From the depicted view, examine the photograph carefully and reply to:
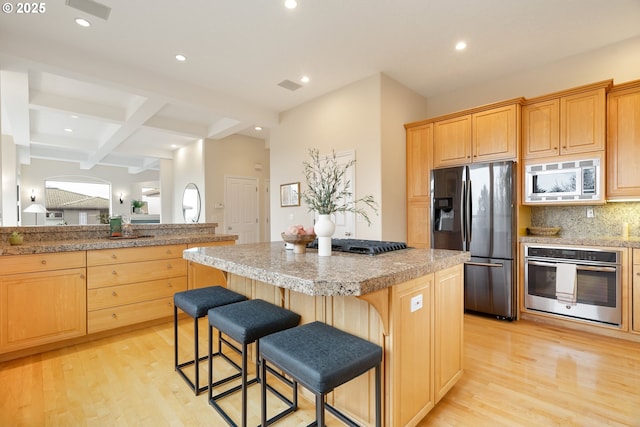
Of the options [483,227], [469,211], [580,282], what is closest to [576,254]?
[580,282]

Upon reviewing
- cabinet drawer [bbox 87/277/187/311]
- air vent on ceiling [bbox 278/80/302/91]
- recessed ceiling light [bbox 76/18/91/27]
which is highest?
air vent on ceiling [bbox 278/80/302/91]

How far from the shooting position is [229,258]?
1.74 metres

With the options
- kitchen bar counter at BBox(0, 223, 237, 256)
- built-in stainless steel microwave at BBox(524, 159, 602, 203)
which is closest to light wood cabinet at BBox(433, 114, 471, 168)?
built-in stainless steel microwave at BBox(524, 159, 602, 203)

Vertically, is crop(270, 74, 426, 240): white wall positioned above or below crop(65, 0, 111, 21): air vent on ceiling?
below

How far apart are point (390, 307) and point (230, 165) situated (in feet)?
19.2

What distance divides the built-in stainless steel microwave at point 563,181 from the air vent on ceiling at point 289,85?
10.0ft

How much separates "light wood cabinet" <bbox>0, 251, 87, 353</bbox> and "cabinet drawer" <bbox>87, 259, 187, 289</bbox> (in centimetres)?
9

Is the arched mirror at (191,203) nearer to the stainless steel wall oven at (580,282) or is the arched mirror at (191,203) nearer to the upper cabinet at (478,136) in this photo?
the upper cabinet at (478,136)

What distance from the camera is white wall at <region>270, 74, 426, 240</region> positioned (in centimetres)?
375

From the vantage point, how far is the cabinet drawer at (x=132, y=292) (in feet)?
8.89

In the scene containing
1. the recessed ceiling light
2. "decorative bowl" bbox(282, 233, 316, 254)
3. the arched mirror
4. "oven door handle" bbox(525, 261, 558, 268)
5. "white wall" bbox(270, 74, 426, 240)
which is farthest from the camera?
the arched mirror

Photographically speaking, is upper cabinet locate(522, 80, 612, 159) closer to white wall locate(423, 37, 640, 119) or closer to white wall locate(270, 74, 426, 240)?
white wall locate(423, 37, 640, 119)

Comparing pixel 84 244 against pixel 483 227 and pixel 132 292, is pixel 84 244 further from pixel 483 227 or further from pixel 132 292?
pixel 483 227

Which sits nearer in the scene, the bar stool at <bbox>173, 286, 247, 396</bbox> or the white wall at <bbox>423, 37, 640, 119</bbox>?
the bar stool at <bbox>173, 286, 247, 396</bbox>
